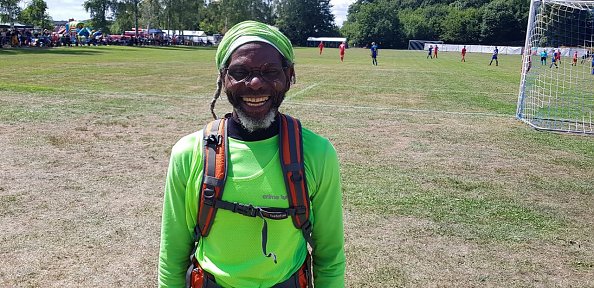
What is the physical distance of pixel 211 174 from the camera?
2029mm

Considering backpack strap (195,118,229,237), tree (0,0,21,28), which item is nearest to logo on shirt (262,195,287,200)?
backpack strap (195,118,229,237)

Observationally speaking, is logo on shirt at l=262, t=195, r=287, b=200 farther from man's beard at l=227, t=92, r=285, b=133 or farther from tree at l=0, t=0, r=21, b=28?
tree at l=0, t=0, r=21, b=28

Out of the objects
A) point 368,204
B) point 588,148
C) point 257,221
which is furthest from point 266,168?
point 588,148

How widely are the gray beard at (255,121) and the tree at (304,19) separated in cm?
10703

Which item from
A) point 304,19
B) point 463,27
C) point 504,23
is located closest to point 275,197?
point 504,23

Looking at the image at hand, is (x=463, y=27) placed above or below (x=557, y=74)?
above

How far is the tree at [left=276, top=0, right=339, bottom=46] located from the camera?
363ft

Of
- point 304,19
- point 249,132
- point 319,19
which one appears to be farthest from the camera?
point 319,19

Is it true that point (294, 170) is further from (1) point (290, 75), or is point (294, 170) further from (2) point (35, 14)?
(2) point (35, 14)

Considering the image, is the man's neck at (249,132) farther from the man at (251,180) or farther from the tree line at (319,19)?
the tree line at (319,19)

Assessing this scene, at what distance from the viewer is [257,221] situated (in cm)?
208

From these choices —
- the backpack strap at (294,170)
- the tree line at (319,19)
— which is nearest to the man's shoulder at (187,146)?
the backpack strap at (294,170)

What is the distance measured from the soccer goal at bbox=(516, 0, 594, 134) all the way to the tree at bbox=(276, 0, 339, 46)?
83681mm

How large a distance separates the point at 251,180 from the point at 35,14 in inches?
3062
